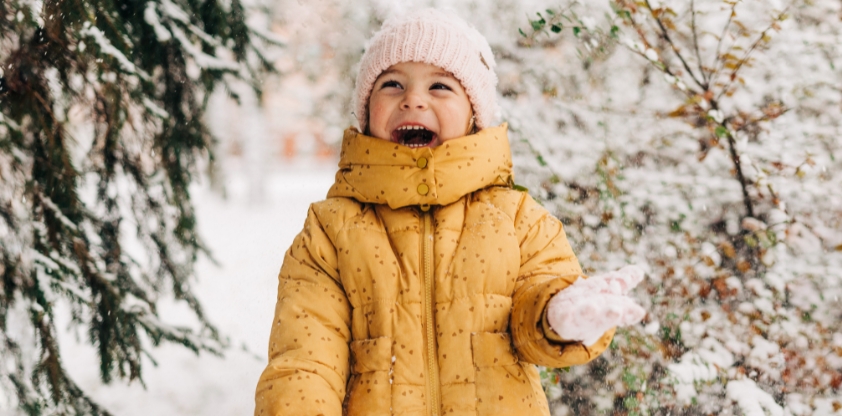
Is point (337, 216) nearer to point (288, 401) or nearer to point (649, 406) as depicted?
point (288, 401)

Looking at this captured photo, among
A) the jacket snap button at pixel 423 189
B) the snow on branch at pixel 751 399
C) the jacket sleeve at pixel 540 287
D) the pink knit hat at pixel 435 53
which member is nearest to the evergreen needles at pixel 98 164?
the pink knit hat at pixel 435 53

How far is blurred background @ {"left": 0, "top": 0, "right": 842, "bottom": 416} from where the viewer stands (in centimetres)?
255

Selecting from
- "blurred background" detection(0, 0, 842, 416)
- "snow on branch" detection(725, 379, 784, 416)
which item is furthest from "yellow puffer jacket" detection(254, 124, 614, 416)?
"snow on branch" detection(725, 379, 784, 416)

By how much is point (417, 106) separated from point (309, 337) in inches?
28.4

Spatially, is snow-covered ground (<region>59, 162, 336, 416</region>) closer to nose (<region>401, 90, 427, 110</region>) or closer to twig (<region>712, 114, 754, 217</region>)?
nose (<region>401, 90, 427, 110</region>)

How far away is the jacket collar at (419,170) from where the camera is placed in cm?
181

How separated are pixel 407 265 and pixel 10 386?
1981 millimetres

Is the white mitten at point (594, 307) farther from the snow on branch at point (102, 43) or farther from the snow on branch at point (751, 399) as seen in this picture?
the snow on branch at point (102, 43)

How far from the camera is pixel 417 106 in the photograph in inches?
74.7

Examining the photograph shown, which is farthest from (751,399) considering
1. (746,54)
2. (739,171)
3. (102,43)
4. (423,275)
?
(102,43)

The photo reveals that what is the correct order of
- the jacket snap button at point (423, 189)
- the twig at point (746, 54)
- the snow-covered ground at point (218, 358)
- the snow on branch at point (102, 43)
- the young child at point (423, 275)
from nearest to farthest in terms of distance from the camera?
the young child at point (423, 275), the jacket snap button at point (423, 189), the snow on branch at point (102, 43), the twig at point (746, 54), the snow-covered ground at point (218, 358)

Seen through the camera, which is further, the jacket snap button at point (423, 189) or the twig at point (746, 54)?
the twig at point (746, 54)

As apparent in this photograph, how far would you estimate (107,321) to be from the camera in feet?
9.09

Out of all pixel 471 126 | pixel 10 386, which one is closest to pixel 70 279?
pixel 10 386
